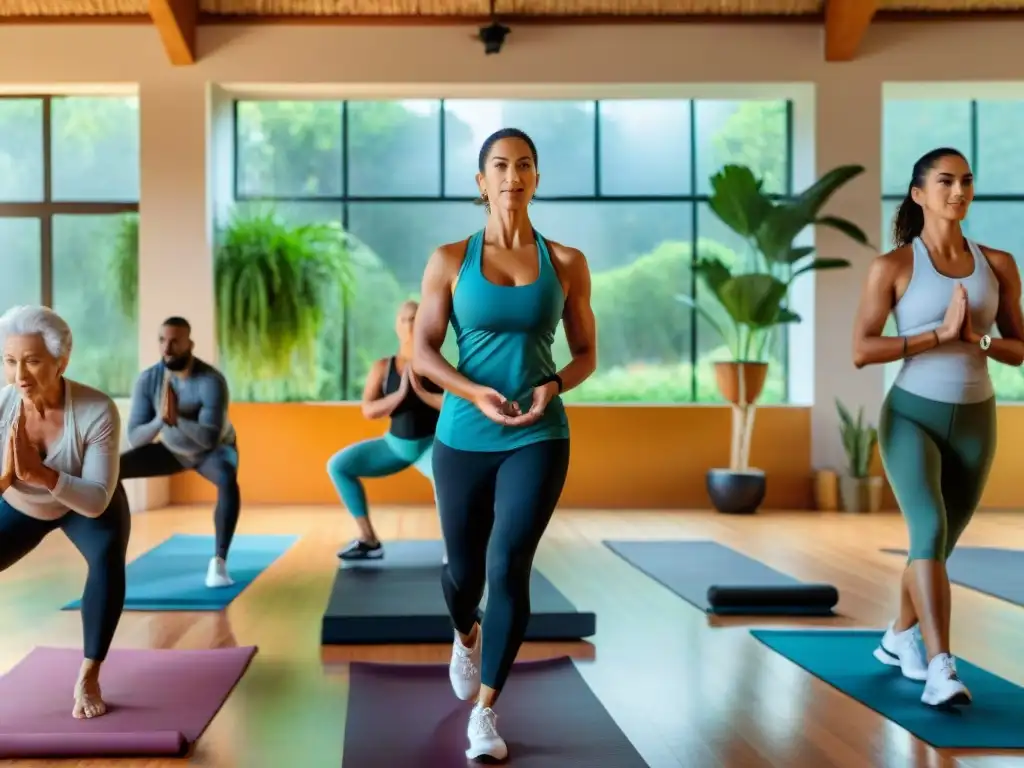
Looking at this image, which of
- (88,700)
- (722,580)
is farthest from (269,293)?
(88,700)

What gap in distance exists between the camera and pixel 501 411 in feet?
7.67

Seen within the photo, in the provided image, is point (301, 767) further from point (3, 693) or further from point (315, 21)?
point (315, 21)

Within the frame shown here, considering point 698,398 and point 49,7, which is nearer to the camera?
point 49,7

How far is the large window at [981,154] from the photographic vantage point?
8.67m

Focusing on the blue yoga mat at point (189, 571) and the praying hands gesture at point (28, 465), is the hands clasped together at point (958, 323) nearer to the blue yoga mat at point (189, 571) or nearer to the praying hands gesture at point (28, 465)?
the praying hands gesture at point (28, 465)

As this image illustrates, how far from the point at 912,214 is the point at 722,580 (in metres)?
2.22

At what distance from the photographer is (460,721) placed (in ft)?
8.73

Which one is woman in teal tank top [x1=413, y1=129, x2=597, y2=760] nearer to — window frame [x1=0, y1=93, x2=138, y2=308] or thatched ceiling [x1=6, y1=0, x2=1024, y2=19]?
thatched ceiling [x1=6, y1=0, x2=1024, y2=19]

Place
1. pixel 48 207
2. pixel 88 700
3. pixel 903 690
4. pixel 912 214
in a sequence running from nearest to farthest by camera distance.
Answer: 1. pixel 88 700
2. pixel 903 690
3. pixel 912 214
4. pixel 48 207

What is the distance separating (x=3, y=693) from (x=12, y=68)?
631 centimetres

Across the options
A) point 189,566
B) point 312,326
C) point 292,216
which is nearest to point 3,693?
point 189,566

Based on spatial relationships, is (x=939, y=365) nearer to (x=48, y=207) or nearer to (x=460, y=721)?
(x=460, y=721)

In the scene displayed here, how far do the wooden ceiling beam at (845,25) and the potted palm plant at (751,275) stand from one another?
38.9 inches

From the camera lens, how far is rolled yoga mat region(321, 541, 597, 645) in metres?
3.63
